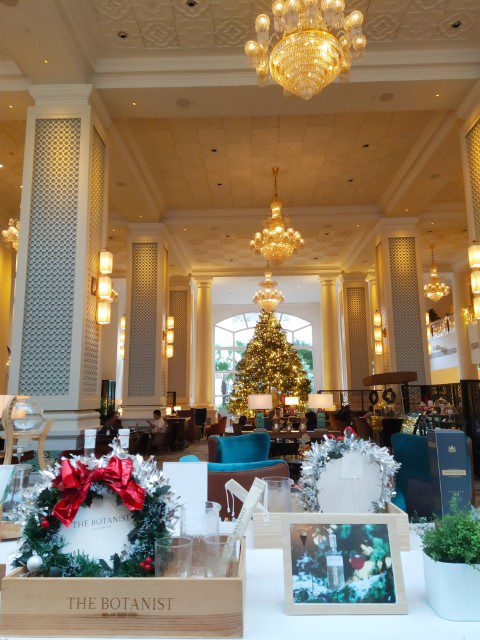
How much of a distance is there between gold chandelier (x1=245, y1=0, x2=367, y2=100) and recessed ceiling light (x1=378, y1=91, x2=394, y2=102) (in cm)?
255

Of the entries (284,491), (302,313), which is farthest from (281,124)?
(302,313)

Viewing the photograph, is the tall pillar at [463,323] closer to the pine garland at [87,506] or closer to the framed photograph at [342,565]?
the framed photograph at [342,565]

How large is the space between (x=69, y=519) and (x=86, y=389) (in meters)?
5.27

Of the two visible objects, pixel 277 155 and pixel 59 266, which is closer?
pixel 59 266

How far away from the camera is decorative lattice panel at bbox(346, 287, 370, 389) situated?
16062 millimetres

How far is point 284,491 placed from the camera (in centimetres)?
155

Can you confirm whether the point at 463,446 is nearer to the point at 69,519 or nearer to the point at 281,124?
the point at 69,519

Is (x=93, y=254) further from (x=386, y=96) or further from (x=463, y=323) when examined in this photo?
(x=463, y=323)

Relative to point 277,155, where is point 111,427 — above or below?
below

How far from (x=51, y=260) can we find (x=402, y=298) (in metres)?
7.42

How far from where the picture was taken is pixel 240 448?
211 inches

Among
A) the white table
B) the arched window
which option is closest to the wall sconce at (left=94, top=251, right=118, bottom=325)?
the white table

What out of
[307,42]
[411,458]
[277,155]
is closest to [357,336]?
[277,155]

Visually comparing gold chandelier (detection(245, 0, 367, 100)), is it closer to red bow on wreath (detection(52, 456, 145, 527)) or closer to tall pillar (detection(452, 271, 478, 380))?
red bow on wreath (detection(52, 456, 145, 527))
